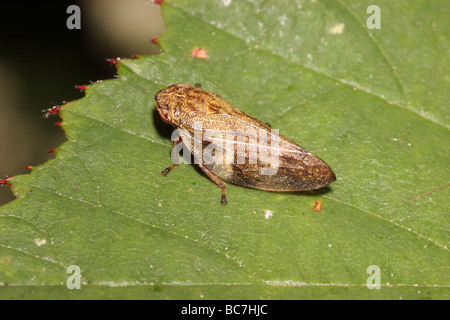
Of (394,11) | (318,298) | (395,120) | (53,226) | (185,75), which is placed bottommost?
(318,298)

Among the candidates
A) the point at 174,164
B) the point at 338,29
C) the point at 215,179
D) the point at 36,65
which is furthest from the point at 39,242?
the point at 36,65

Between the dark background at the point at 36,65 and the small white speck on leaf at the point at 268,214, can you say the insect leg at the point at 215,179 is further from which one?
the dark background at the point at 36,65

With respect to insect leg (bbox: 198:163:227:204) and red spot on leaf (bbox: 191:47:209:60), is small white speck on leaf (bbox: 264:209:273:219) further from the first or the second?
red spot on leaf (bbox: 191:47:209:60)

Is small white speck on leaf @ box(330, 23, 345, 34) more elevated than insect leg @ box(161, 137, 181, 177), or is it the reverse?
small white speck on leaf @ box(330, 23, 345, 34)

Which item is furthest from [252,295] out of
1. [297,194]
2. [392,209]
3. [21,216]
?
[21,216]

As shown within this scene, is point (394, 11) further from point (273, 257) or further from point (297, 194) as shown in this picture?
point (273, 257)

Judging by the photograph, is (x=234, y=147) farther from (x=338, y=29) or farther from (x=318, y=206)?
(x=338, y=29)

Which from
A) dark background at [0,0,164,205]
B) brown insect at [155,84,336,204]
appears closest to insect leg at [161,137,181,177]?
brown insect at [155,84,336,204]

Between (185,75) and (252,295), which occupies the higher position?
(185,75)

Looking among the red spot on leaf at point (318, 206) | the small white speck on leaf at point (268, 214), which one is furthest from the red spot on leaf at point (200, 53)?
the red spot on leaf at point (318, 206)
